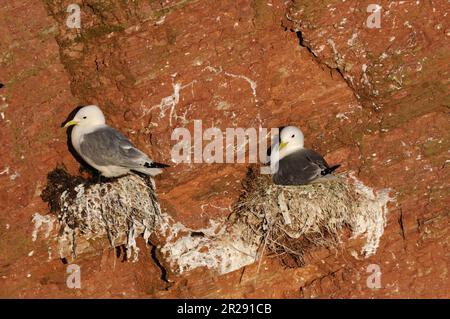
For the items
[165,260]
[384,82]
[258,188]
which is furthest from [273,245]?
[384,82]

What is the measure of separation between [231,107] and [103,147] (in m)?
1.52

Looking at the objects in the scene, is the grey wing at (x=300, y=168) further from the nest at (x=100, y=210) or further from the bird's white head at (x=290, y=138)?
the nest at (x=100, y=210)

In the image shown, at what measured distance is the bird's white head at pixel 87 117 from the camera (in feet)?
29.4

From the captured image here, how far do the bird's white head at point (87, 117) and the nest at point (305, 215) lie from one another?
1.89 metres

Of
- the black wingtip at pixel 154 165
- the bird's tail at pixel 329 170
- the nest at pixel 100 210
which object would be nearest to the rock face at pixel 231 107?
the nest at pixel 100 210

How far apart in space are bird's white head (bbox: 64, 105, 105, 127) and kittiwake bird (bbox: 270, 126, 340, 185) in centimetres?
207

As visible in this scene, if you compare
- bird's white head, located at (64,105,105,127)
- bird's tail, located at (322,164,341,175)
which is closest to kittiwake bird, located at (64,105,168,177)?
bird's white head, located at (64,105,105,127)

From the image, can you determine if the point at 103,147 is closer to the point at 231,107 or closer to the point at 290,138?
the point at 231,107

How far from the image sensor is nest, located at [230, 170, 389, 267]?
29.7ft

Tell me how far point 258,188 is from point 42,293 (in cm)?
273

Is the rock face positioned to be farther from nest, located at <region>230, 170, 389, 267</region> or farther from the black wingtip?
the black wingtip

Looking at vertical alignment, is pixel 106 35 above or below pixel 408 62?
above

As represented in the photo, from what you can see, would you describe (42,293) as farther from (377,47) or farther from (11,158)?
(377,47)

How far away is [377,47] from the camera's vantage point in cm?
913
